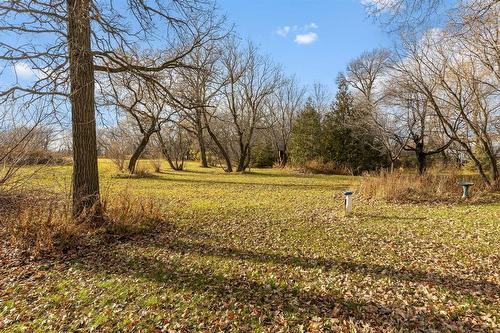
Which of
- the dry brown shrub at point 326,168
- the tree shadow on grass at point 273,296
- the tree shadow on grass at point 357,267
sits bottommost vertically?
the tree shadow on grass at point 273,296

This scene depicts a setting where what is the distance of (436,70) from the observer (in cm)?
1327

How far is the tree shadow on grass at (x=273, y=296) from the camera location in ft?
11.0

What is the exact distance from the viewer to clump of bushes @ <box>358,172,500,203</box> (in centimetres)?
1030

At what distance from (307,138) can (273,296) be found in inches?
865

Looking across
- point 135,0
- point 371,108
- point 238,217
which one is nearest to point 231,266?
point 238,217

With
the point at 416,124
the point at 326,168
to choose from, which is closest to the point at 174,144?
the point at 326,168

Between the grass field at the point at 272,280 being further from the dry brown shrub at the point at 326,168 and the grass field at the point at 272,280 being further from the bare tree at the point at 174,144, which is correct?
the bare tree at the point at 174,144

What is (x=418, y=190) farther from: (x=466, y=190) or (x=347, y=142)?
(x=347, y=142)

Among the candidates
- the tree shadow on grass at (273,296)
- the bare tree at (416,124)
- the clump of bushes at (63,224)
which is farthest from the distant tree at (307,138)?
the tree shadow on grass at (273,296)

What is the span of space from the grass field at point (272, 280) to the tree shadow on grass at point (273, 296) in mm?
15

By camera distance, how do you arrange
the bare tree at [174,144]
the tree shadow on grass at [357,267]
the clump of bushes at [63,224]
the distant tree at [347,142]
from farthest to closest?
the bare tree at [174,144] < the distant tree at [347,142] < the clump of bushes at [63,224] < the tree shadow on grass at [357,267]

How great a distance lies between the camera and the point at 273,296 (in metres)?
3.93

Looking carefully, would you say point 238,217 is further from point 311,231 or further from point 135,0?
point 135,0

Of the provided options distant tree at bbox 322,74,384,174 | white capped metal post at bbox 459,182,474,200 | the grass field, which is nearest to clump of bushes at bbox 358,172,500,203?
white capped metal post at bbox 459,182,474,200
